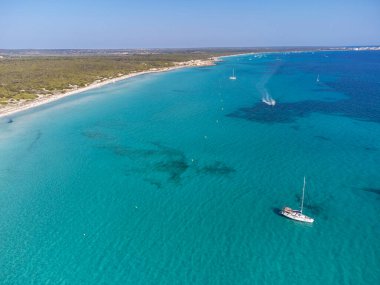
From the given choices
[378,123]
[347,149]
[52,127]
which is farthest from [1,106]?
[378,123]

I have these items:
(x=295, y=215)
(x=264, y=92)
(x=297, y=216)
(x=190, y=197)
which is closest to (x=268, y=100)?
(x=264, y=92)

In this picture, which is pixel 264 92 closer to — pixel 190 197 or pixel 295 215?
pixel 190 197

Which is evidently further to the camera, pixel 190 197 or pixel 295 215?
pixel 190 197

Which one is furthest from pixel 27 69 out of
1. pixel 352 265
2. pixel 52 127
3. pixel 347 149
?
pixel 352 265

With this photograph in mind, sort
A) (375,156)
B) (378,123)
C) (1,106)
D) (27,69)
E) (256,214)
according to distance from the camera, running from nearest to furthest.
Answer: (256,214) < (375,156) < (378,123) < (1,106) < (27,69)

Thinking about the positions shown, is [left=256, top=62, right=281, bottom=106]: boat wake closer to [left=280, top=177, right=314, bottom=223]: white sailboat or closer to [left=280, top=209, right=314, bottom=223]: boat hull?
[left=280, top=177, right=314, bottom=223]: white sailboat

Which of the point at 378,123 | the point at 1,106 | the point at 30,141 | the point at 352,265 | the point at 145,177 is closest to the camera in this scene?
the point at 352,265

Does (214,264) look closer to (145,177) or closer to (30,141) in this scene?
(145,177)

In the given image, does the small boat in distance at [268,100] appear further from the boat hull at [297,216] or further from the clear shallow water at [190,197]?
the boat hull at [297,216]

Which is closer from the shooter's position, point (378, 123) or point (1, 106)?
point (378, 123)
